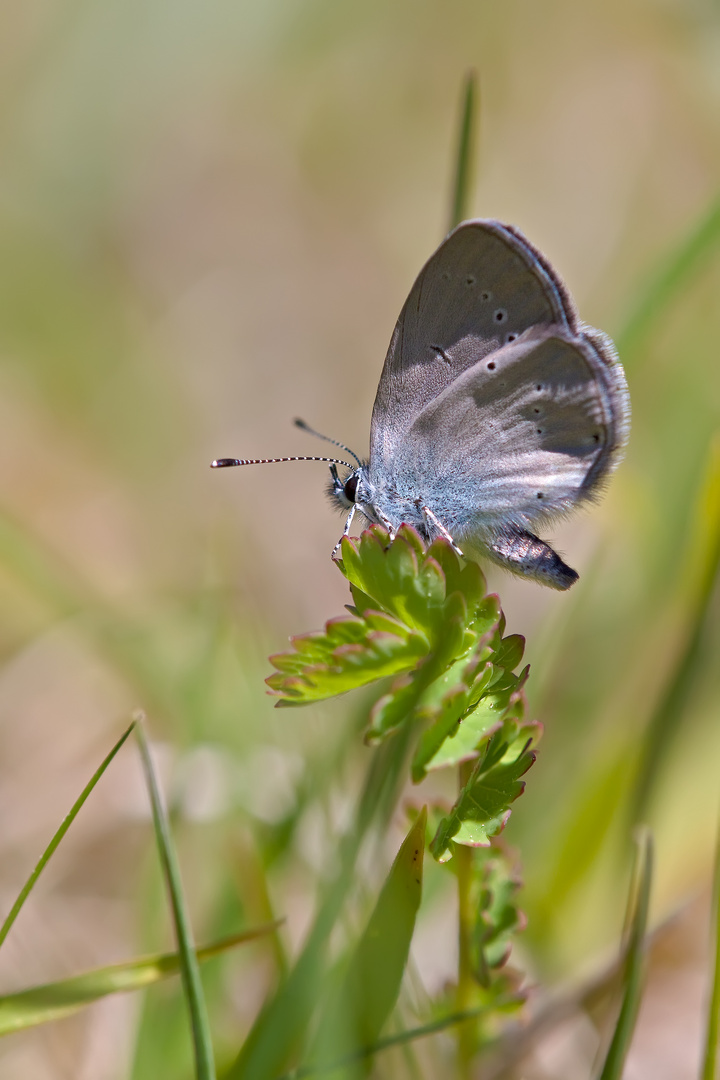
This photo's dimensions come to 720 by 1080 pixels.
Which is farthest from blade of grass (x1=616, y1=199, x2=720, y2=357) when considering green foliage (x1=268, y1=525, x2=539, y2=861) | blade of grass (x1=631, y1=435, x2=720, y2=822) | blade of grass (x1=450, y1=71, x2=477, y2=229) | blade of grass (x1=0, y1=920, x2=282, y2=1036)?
blade of grass (x1=0, y1=920, x2=282, y2=1036)

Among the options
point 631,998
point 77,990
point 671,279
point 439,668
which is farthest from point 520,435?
point 77,990

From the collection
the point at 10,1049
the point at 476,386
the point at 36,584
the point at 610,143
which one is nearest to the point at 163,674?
the point at 36,584

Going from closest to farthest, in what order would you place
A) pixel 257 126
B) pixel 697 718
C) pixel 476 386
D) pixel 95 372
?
pixel 476 386, pixel 697 718, pixel 95 372, pixel 257 126

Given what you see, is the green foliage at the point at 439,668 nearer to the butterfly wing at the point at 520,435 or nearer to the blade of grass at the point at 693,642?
the butterfly wing at the point at 520,435

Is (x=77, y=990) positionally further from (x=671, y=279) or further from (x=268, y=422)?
(x=268, y=422)

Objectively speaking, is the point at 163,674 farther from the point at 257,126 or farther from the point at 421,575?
the point at 257,126

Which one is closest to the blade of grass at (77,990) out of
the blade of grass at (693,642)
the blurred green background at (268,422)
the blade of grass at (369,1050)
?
the blade of grass at (369,1050)

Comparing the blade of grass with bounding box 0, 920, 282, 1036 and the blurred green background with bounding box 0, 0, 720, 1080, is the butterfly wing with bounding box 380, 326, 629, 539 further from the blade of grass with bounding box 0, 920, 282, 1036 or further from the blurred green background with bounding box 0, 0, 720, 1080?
the blade of grass with bounding box 0, 920, 282, 1036
